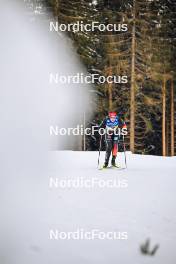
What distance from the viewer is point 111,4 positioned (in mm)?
18203

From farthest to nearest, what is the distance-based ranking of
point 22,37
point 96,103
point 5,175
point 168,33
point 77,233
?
1. point 96,103
2. point 168,33
3. point 22,37
4. point 5,175
5. point 77,233

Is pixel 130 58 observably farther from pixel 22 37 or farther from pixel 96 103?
pixel 22 37

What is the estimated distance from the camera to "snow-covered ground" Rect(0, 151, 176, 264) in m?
4.71

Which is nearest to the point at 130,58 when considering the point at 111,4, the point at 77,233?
the point at 111,4

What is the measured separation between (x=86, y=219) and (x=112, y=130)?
610 centimetres

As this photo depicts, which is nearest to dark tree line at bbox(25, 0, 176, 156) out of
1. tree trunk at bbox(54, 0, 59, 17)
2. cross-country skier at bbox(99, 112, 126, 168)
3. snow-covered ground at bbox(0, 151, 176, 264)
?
tree trunk at bbox(54, 0, 59, 17)

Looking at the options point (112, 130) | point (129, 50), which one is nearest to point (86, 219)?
point (112, 130)

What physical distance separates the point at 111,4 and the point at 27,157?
9682mm

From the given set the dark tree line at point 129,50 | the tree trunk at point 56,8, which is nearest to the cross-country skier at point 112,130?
the dark tree line at point 129,50

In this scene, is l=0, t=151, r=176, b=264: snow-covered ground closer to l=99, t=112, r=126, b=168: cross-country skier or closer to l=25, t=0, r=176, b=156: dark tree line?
l=99, t=112, r=126, b=168: cross-country skier

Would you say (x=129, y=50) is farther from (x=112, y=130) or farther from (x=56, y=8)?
(x=112, y=130)

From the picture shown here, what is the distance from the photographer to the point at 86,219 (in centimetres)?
602

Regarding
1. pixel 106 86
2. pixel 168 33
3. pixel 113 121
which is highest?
pixel 168 33

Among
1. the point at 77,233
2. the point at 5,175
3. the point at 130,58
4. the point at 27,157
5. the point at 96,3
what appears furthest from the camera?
the point at 130,58
